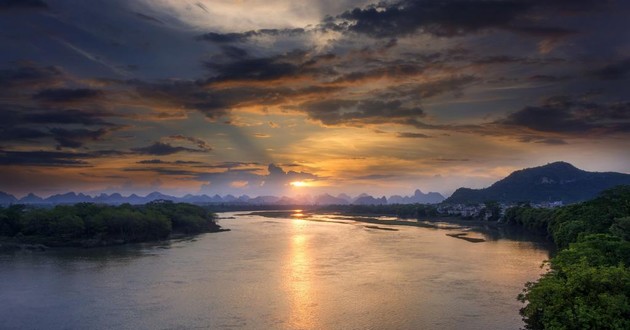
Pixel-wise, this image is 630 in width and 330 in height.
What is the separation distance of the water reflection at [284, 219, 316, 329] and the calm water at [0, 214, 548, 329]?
0.12m

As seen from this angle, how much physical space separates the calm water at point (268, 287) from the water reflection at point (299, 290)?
119 mm

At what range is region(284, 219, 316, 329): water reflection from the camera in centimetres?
3775

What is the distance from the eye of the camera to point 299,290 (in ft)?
160

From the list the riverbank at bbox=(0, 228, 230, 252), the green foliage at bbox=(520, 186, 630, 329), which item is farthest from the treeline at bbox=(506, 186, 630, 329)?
the riverbank at bbox=(0, 228, 230, 252)

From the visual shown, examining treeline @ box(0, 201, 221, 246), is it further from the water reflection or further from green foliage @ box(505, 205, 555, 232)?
green foliage @ box(505, 205, 555, 232)

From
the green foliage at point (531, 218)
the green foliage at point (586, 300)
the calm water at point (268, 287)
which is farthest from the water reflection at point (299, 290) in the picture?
the green foliage at point (531, 218)

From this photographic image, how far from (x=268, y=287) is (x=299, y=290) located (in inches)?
148

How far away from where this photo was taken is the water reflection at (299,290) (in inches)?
1486

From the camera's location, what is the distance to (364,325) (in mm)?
36219

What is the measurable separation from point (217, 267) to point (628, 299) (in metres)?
49.8

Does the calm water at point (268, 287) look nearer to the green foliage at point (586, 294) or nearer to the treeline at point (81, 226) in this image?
the green foliage at point (586, 294)

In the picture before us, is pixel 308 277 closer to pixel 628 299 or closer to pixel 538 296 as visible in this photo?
pixel 538 296

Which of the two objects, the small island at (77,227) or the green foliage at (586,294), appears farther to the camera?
the small island at (77,227)

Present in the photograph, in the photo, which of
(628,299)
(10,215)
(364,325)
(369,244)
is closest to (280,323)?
(364,325)
